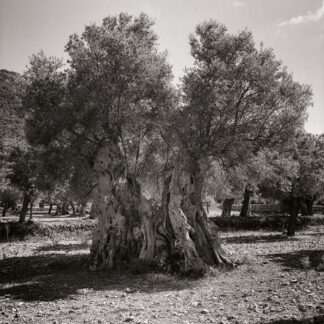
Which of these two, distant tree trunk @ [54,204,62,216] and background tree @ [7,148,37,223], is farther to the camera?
distant tree trunk @ [54,204,62,216]

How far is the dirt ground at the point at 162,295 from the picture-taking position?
1067cm

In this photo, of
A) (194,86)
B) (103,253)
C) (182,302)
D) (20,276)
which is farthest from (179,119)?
(20,276)

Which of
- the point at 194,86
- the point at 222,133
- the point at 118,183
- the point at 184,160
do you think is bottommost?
the point at 118,183

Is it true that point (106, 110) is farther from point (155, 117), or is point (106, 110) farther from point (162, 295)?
point (162, 295)

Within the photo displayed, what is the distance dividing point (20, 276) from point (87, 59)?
12.0 meters

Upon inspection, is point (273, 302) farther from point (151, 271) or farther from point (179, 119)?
point (179, 119)

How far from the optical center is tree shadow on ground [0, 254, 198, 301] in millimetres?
14398

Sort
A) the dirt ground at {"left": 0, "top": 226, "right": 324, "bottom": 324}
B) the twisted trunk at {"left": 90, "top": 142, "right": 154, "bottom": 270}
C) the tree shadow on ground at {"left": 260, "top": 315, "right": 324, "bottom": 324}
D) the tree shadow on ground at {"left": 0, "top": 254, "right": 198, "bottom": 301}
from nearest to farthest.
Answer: the tree shadow on ground at {"left": 260, "top": 315, "right": 324, "bottom": 324}
the dirt ground at {"left": 0, "top": 226, "right": 324, "bottom": 324}
the tree shadow on ground at {"left": 0, "top": 254, "right": 198, "bottom": 301}
the twisted trunk at {"left": 90, "top": 142, "right": 154, "bottom": 270}

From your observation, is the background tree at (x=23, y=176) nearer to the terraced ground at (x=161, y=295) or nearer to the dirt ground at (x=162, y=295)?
the terraced ground at (x=161, y=295)

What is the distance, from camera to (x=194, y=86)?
19.6 metres

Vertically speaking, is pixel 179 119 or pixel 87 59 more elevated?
pixel 87 59

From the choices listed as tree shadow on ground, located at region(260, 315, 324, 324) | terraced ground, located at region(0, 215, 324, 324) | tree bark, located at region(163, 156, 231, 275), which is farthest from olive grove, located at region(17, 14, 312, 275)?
tree shadow on ground, located at region(260, 315, 324, 324)

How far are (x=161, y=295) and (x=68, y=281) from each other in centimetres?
519

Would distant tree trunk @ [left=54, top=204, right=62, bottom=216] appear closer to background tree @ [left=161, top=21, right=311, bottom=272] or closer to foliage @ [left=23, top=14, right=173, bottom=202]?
foliage @ [left=23, top=14, right=173, bottom=202]
